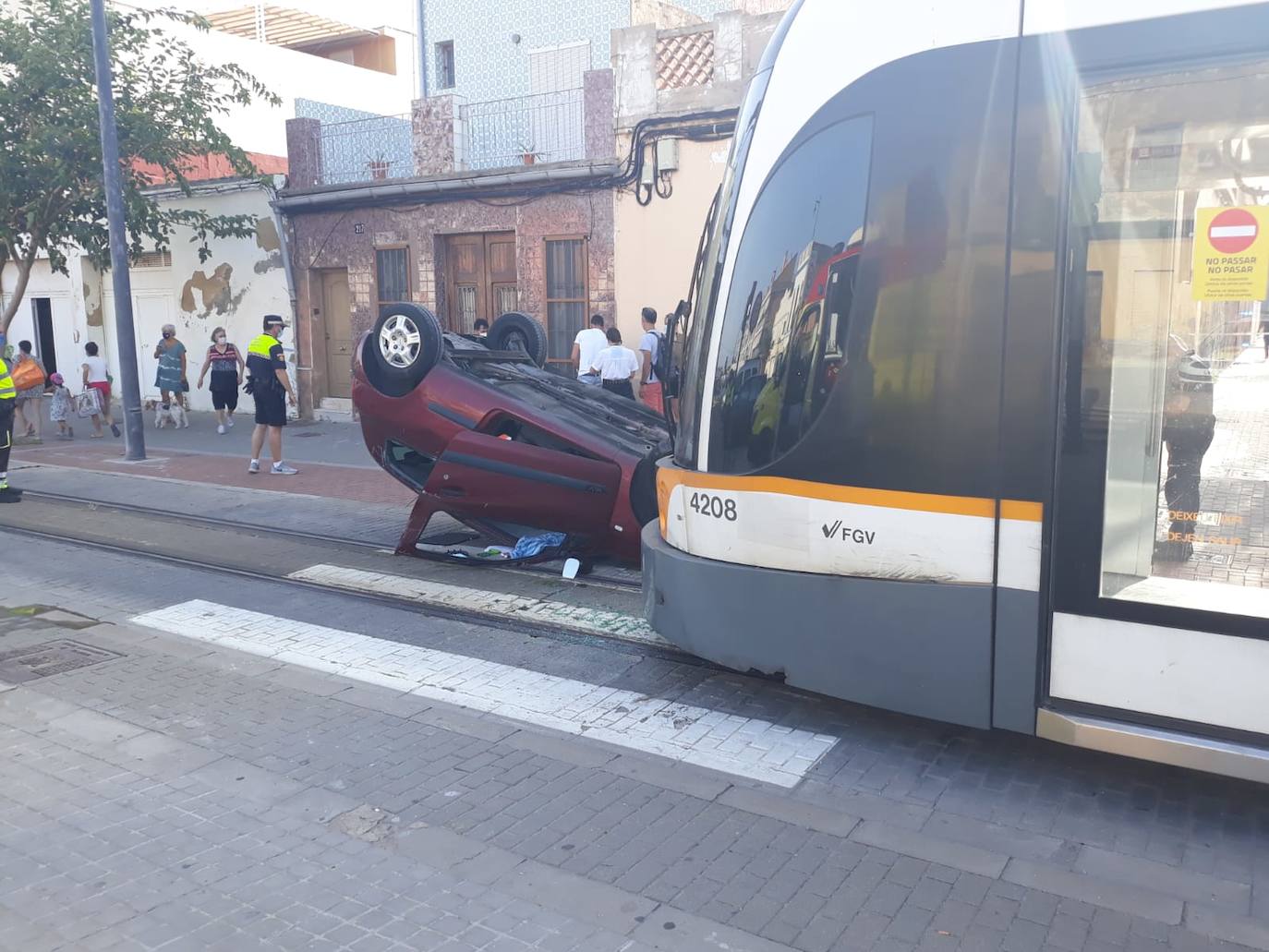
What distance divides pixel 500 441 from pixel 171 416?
12.9 metres

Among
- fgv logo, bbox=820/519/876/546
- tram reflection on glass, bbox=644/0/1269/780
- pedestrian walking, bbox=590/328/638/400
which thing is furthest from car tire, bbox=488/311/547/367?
fgv logo, bbox=820/519/876/546

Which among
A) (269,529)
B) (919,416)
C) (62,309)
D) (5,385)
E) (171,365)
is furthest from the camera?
(62,309)

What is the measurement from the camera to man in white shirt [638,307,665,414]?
535 inches

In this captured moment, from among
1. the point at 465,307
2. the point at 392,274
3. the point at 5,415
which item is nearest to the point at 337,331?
the point at 392,274

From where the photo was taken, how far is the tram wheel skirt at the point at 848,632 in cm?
400

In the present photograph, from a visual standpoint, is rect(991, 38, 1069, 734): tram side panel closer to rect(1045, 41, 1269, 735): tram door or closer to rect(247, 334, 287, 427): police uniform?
rect(1045, 41, 1269, 735): tram door

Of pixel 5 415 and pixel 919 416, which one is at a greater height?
pixel 919 416

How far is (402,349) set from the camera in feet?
25.4

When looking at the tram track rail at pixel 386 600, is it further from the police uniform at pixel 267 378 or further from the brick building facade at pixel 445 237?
the brick building facade at pixel 445 237

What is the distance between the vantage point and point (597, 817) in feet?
13.1

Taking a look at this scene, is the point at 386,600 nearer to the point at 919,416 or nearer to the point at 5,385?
the point at 919,416

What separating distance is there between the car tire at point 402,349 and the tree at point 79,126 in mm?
9711

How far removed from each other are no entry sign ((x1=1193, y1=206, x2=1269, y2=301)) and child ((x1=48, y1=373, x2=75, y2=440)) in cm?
1625

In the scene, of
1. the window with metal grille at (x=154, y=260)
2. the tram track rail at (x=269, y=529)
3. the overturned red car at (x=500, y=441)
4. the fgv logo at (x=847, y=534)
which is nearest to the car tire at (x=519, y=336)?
the overturned red car at (x=500, y=441)
